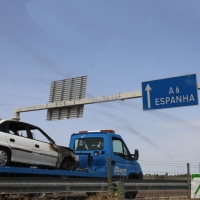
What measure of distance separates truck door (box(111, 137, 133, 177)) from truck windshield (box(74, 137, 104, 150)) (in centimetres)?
47

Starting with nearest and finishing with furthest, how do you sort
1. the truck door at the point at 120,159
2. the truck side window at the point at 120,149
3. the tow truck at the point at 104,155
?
the tow truck at the point at 104,155 → the truck door at the point at 120,159 → the truck side window at the point at 120,149

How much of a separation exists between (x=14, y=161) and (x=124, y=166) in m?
4.57

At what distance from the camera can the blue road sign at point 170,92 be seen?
1520cm

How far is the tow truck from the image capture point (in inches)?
484

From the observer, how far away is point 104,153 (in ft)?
40.6

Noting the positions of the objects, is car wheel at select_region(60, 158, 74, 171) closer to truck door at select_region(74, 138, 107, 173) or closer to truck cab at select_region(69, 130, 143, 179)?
truck cab at select_region(69, 130, 143, 179)

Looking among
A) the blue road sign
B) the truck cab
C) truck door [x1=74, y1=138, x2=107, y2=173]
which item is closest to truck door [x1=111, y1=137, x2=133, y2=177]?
the truck cab

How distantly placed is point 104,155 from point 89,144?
2.94ft

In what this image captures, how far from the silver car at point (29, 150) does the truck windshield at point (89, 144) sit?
1.43 m

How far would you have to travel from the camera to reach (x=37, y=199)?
29.9 feet

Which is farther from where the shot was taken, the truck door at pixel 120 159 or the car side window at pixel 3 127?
the truck door at pixel 120 159

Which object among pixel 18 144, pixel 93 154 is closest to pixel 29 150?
pixel 18 144

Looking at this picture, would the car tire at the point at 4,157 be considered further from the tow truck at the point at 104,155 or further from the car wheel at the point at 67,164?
the tow truck at the point at 104,155

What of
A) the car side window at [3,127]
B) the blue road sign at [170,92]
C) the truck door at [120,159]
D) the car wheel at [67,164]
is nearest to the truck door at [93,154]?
the truck door at [120,159]
